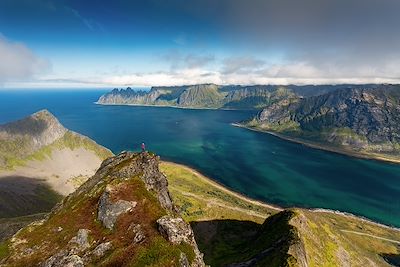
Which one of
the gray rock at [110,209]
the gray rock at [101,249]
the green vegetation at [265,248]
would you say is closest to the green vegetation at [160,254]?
the gray rock at [101,249]

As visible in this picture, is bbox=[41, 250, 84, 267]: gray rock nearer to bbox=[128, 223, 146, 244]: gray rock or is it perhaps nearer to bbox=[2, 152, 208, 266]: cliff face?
bbox=[2, 152, 208, 266]: cliff face

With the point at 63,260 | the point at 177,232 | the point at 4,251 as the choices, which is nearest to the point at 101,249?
the point at 63,260

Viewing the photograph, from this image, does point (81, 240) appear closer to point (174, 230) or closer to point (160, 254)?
point (174, 230)

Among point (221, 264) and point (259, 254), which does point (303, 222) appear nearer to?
point (259, 254)

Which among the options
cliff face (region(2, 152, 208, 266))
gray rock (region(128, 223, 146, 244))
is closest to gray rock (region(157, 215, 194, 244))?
cliff face (region(2, 152, 208, 266))

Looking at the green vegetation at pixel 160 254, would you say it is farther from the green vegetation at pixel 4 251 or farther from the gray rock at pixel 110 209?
the green vegetation at pixel 4 251

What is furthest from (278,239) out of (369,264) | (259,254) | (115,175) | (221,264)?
(115,175)
